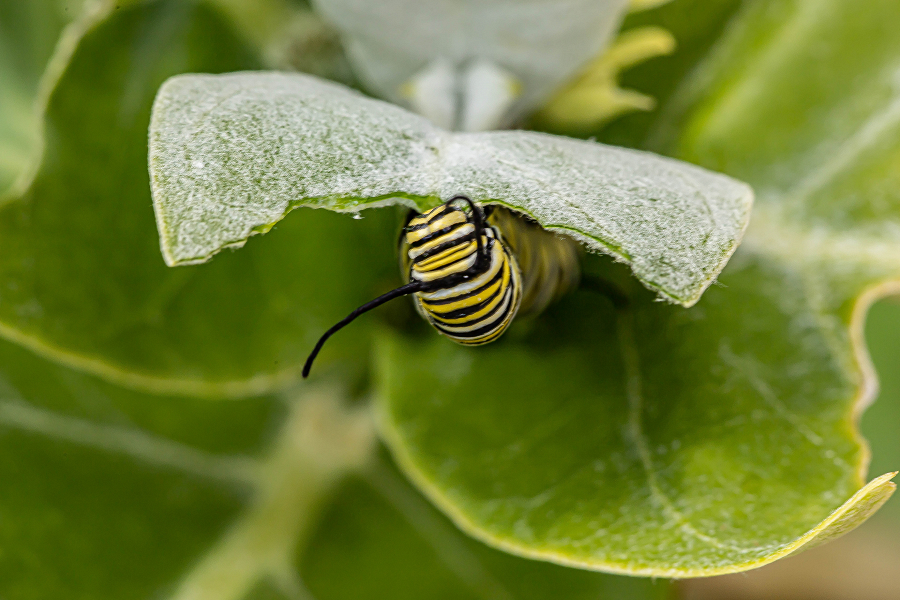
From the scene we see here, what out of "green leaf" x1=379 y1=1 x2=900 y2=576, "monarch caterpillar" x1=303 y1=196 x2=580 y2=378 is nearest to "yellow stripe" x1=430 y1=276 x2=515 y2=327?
"monarch caterpillar" x1=303 y1=196 x2=580 y2=378

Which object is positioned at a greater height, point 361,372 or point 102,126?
point 102,126

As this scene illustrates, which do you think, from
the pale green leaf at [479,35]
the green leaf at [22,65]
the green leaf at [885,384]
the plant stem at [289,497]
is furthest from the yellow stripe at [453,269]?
the green leaf at [885,384]

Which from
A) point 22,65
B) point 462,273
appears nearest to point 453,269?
point 462,273

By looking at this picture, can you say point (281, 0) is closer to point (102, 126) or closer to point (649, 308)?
point (102, 126)

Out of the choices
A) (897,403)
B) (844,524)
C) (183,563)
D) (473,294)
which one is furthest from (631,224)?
(897,403)

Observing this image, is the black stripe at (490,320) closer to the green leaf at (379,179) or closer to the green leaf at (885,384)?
the green leaf at (379,179)
